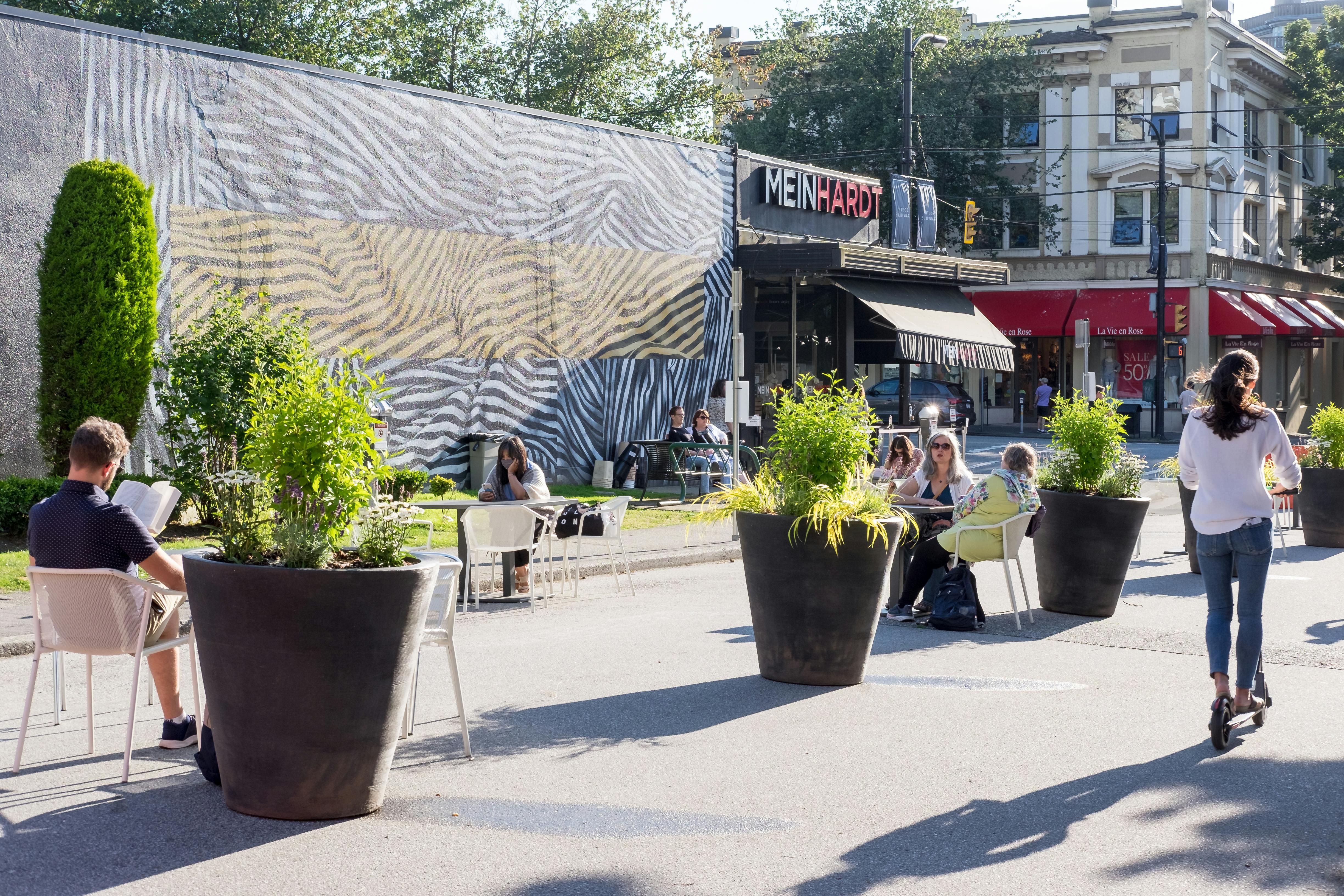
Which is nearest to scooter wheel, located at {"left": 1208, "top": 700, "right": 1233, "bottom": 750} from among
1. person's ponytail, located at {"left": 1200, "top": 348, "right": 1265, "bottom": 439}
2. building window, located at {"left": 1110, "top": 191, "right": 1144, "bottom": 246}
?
person's ponytail, located at {"left": 1200, "top": 348, "right": 1265, "bottom": 439}

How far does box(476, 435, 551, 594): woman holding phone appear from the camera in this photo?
1105 centimetres

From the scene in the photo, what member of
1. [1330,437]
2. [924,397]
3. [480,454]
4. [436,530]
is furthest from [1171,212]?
[436,530]

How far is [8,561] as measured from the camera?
1108 centimetres

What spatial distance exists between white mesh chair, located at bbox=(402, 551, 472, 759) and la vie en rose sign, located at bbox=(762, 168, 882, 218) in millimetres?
17704

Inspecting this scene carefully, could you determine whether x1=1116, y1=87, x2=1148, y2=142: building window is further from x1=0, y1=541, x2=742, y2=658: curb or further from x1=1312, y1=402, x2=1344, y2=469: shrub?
x1=0, y1=541, x2=742, y2=658: curb

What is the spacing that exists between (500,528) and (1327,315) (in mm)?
44909

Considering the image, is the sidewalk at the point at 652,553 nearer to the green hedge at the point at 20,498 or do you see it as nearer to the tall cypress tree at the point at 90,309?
the green hedge at the point at 20,498

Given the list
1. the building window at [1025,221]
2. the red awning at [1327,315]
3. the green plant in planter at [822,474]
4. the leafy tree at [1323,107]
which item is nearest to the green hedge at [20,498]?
the green plant in planter at [822,474]

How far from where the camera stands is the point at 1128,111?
145 feet

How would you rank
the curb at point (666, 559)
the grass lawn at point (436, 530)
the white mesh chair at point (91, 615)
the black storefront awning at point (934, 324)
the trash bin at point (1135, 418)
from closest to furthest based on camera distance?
the white mesh chair at point (91, 615) < the grass lawn at point (436, 530) < the curb at point (666, 559) < the black storefront awning at point (934, 324) < the trash bin at point (1135, 418)

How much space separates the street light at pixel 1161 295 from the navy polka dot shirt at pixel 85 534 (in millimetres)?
33371

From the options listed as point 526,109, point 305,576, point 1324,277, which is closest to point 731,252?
point 526,109

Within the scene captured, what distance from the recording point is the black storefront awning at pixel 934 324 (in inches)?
907

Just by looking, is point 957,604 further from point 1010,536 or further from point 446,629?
point 446,629
